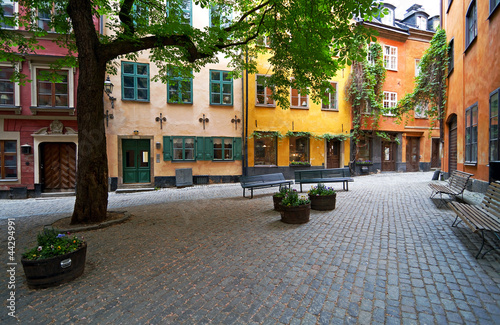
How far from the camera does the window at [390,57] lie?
1775 cm

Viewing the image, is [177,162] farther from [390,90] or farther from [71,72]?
[390,90]

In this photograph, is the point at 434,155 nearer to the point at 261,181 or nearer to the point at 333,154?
the point at 333,154

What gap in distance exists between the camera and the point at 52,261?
9.73ft

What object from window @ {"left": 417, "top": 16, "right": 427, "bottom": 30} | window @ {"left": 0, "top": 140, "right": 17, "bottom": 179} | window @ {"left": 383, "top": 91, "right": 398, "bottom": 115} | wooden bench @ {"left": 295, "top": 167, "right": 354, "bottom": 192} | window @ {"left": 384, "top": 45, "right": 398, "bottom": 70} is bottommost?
wooden bench @ {"left": 295, "top": 167, "right": 354, "bottom": 192}

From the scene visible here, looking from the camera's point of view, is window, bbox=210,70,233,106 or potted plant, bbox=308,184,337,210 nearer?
potted plant, bbox=308,184,337,210

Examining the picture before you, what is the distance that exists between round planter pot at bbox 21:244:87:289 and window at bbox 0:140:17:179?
11956mm

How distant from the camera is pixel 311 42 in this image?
644cm

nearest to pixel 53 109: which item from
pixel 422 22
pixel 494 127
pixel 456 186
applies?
pixel 456 186

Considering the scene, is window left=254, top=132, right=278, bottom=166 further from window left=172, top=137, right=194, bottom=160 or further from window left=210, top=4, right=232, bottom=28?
window left=210, top=4, right=232, bottom=28

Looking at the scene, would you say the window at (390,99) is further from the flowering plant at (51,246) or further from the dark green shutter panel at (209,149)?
the flowering plant at (51,246)

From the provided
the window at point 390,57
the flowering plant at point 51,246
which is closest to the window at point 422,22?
the window at point 390,57

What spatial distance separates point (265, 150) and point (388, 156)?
1024 cm

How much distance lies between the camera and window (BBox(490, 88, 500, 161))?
21.6ft

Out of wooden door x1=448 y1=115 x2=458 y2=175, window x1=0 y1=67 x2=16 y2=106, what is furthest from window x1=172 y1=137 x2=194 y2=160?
wooden door x1=448 y1=115 x2=458 y2=175
